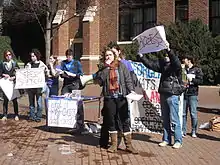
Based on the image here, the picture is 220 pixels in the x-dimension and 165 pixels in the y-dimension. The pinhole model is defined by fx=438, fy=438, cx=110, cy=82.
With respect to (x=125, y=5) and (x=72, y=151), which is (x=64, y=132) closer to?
(x=72, y=151)

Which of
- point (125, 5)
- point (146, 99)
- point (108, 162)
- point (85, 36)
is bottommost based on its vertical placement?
point (108, 162)

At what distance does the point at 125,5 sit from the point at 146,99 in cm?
2019

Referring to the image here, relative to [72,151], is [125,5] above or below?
above

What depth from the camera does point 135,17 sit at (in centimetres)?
2845

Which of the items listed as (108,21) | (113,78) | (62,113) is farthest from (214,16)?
(113,78)

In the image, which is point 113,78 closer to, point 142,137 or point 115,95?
point 115,95

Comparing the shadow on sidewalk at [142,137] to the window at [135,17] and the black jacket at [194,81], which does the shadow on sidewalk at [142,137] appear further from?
the window at [135,17]

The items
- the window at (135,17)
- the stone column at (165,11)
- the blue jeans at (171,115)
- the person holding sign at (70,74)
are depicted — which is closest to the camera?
the blue jeans at (171,115)

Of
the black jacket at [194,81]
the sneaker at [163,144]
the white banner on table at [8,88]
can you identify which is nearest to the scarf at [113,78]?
the sneaker at [163,144]

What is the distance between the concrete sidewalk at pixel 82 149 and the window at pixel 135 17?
18.2 meters

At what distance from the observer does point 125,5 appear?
28562 millimetres

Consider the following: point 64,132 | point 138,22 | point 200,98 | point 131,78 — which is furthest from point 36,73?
point 138,22

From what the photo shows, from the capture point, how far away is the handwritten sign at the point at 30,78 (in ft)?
35.3

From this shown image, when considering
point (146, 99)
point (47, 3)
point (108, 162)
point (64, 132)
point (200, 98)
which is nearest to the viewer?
point (108, 162)
